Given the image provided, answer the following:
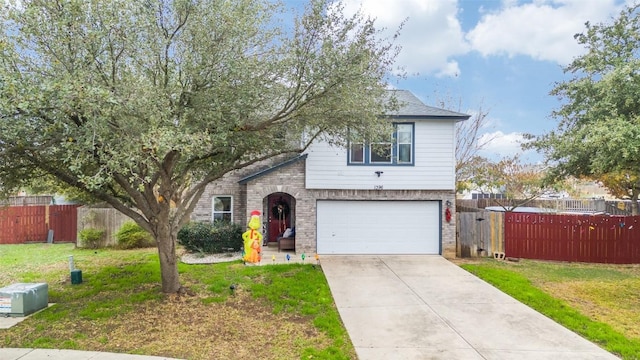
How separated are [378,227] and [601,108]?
7.47 meters

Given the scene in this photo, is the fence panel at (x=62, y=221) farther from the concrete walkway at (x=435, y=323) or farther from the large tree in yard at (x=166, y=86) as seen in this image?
the concrete walkway at (x=435, y=323)

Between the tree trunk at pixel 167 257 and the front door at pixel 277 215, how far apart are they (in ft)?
23.6

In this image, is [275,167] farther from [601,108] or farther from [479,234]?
[601,108]

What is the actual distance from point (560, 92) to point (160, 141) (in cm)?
1242

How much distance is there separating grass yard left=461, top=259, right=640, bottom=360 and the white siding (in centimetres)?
326

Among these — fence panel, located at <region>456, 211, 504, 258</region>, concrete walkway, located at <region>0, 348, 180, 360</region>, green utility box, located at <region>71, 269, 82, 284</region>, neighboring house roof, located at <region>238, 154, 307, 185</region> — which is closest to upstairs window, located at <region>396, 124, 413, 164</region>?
fence panel, located at <region>456, 211, 504, 258</region>

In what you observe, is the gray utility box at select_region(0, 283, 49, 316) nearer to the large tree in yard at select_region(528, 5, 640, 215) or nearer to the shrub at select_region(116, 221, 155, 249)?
the shrub at select_region(116, 221, 155, 249)

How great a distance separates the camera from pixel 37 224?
16.6 meters

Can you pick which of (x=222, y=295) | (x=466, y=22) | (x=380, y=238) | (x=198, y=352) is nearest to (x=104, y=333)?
(x=198, y=352)

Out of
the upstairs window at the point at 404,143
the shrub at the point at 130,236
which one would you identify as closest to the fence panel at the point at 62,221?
the shrub at the point at 130,236

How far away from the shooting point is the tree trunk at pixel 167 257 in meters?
8.14

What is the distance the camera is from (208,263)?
11.7 meters

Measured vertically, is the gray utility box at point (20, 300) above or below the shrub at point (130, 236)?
below

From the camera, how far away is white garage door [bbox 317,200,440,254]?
13562mm
